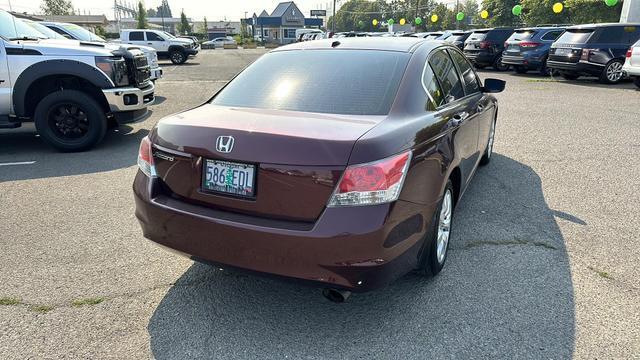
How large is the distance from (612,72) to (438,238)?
1345 centimetres

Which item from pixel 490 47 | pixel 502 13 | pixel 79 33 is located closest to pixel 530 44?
pixel 490 47

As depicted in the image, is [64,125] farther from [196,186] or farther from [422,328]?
[422,328]

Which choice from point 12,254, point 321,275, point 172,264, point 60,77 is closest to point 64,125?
point 60,77

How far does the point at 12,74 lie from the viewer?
611 centimetres

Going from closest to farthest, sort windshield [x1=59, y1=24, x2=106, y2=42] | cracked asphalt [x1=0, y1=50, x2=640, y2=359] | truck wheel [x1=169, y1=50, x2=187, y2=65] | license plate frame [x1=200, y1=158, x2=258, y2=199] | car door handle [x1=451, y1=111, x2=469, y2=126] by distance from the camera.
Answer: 1. license plate frame [x1=200, y1=158, x2=258, y2=199]
2. cracked asphalt [x1=0, y1=50, x2=640, y2=359]
3. car door handle [x1=451, y1=111, x2=469, y2=126]
4. windshield [x1=59, y1=24, x2=106, y2=42]
5. truck wheel [x1=169, y1=50, x2=187, y2=65]

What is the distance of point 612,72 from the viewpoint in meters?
13.4

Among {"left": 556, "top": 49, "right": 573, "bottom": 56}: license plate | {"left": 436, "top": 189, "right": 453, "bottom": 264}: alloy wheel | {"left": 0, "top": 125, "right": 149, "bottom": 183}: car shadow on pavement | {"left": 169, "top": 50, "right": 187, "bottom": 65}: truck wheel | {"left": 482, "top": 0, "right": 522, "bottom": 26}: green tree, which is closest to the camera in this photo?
{"left": 436, "top": 189, "right": 453, "bottom": 264}: alloy wheel

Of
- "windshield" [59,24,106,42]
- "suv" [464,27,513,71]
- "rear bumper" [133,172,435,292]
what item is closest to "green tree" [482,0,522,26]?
"suv" [464,27,513,71]

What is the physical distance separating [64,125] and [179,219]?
492cm

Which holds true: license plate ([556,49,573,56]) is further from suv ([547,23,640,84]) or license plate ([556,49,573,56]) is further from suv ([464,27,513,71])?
suv ([464,27,513,71])

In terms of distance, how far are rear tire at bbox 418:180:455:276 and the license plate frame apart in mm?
1067

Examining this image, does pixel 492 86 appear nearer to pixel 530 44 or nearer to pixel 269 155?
pixel 269 155

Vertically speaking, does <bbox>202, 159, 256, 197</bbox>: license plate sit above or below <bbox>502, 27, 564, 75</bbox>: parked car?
below

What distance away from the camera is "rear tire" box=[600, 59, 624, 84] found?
13211mm
